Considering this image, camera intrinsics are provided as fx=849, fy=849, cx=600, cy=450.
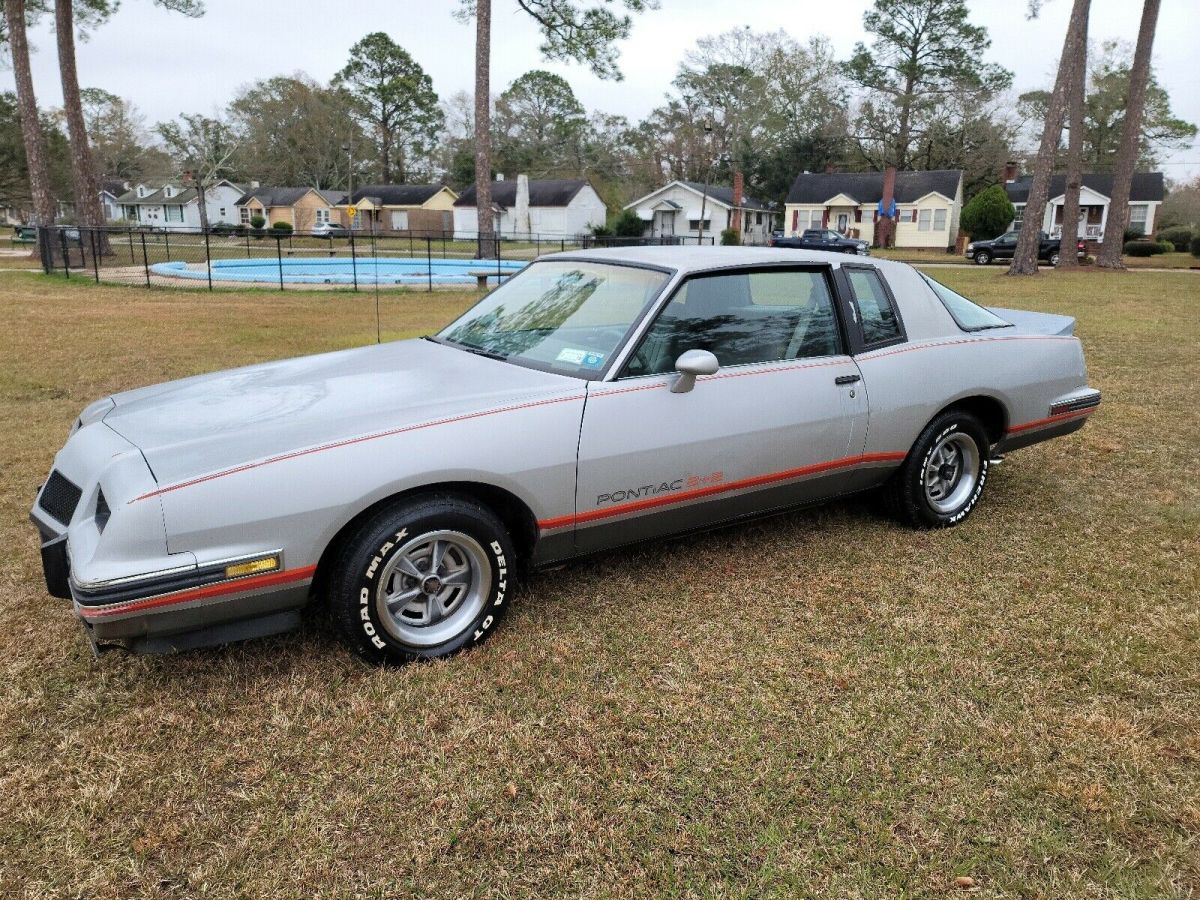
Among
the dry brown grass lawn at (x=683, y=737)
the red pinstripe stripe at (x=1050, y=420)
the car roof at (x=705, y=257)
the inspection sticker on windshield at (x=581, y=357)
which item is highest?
the car roof at (x=705, y=257)

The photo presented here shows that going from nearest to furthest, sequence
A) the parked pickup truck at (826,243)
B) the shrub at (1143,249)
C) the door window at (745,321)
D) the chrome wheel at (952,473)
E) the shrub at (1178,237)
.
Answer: the door window at (745,321) < the chrome wheel at (952,473) < the shrub at (1143,249) < the parked pickup truck at (826,243) < the shrub at (1178,237)

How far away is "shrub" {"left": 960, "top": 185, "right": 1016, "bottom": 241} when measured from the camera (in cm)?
4456

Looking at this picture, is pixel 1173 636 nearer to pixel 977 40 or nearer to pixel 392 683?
pixel 392 683

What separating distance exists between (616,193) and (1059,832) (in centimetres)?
6849

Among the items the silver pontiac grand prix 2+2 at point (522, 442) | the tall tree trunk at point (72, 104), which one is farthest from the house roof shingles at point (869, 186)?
Answer: the silver pontiac grand prix 2+2 at point (522, 442)

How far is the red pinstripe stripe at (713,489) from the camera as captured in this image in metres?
3.34

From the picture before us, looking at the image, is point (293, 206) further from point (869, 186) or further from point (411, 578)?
point (411, 578)

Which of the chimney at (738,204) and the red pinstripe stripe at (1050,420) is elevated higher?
the chimney at (738,204)

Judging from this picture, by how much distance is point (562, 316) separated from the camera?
3.88m

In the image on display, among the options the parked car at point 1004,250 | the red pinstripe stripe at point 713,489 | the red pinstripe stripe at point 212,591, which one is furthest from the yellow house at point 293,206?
the red pinstripe stripe at point 212,591

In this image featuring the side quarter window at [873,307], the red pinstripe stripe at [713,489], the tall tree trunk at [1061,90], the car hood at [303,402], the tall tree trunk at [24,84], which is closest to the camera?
the car hood at [303,402]

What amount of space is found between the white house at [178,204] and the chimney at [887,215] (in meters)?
51.2

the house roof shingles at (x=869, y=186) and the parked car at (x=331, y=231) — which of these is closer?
the parked car at (x=331, y=231)

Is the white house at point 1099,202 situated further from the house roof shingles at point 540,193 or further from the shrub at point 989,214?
the house roof shingles at point 540,193
